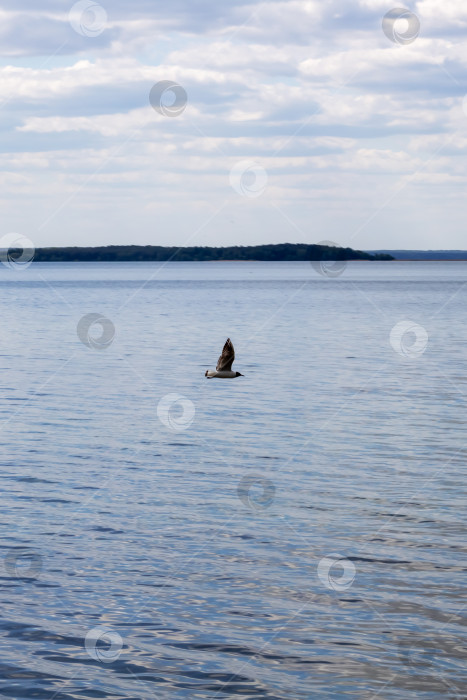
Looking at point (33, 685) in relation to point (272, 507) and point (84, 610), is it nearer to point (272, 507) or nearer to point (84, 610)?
point (84, 610)

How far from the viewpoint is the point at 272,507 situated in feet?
66.5

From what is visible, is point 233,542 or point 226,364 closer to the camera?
point 233,542

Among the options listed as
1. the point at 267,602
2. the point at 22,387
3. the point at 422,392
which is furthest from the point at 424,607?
the point at 22,387

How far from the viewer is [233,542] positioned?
17781mm

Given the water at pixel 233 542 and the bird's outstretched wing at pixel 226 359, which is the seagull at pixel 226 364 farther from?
the water at pixel 233 542

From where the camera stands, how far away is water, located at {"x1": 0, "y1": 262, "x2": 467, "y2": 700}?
12781 mm

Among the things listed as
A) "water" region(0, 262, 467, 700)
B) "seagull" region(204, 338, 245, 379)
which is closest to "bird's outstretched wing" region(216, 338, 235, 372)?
"seagull" region(204, 338, 245, 379)

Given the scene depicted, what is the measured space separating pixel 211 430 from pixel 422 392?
11551 mm

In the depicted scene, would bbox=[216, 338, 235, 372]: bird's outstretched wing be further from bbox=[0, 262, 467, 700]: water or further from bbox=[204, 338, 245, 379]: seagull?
bbox=[0, 262, 467, 700]: water

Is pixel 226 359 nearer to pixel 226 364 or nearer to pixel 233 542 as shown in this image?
pixel 226 364

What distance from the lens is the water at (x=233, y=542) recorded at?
12.8m

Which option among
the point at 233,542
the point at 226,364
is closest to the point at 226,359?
the point at 226,364

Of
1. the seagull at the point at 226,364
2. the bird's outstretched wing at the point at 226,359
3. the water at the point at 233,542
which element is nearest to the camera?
the water at the point at 233,542

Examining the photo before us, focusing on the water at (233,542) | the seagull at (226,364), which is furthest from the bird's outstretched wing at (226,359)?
the water at (233,542)
